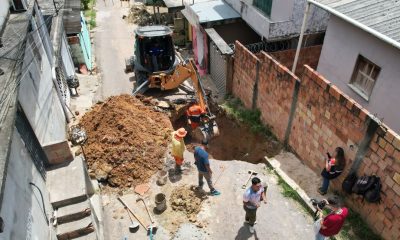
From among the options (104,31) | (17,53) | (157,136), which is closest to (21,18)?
(17,53)

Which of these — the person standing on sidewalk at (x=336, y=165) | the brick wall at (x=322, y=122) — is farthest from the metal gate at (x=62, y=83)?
the person standing on sidewalk at (x=336, y=165)

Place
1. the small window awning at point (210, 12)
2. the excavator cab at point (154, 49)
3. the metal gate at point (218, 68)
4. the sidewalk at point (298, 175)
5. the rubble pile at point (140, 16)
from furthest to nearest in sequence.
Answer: the rubble pile at point (140, 16) < the small window awning at point (210, 12) < the metal gate at point (218, 68) < the excavator cab at point (154, 49) < the sidewalk at point (298, 175)

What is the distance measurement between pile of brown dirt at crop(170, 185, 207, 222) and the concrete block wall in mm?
3722

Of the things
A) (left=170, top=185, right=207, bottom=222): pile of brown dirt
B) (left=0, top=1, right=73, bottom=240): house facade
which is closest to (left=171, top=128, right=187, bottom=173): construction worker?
(left=170, top=185, right=207, bottom=222): pile of brown dirt

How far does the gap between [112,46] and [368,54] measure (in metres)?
15.0

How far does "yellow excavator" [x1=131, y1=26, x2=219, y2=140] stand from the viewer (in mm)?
11250

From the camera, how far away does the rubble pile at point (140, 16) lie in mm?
22422

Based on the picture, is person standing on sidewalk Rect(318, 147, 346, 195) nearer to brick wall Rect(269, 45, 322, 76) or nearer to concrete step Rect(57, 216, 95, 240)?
brick wall Rect(269, 45, 322, 76)

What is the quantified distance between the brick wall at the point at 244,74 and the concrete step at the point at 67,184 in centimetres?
683

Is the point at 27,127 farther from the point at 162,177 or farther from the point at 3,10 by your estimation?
the point at 162,177

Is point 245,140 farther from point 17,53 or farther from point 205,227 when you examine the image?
point 17,53

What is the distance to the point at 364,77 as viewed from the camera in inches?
379

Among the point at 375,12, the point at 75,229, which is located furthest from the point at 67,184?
the point at 375,12

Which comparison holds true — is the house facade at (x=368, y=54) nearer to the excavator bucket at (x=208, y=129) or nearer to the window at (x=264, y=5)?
the window at (x=264, y=5)
